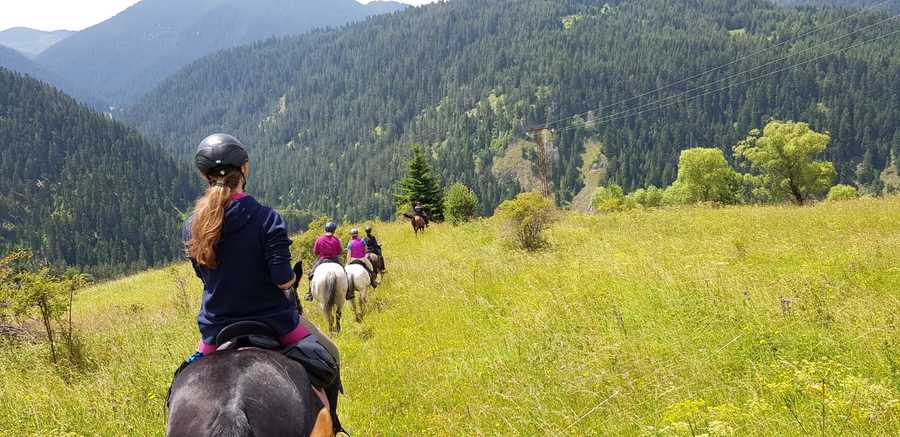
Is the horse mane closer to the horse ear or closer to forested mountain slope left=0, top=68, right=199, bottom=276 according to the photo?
the horse ear


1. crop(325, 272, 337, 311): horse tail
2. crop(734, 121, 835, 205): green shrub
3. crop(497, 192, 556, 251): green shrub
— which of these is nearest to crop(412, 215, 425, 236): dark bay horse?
crop(497, 192, 556, 251): green shrub

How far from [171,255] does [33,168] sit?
65.9m

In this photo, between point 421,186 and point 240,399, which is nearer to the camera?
point 240,399

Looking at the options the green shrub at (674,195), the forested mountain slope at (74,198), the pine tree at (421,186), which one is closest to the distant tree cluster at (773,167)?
the green shrub at (674,195)

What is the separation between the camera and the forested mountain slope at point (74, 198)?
156250 millimetres

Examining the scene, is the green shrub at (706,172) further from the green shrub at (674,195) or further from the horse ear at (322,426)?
the horse ear at (322,426)

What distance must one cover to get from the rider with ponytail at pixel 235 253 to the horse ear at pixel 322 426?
313mm

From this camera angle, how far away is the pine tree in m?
42.1

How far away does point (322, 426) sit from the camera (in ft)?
11.6

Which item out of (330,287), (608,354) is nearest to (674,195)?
(330,287)

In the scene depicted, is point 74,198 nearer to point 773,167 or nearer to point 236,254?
point 773,167

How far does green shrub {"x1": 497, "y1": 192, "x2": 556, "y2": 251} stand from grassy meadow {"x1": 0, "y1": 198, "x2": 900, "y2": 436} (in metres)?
4.56

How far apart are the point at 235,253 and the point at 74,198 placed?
212 m

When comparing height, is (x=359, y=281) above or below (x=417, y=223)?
above
